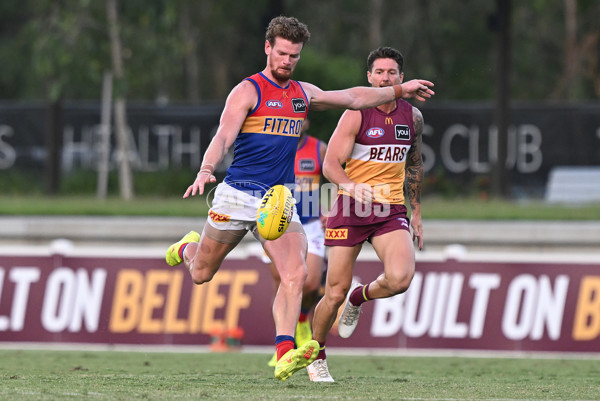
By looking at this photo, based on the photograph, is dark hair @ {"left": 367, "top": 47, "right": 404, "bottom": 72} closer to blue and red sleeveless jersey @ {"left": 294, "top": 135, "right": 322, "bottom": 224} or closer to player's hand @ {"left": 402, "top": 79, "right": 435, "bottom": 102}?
player's hand @ {"left": 402, "top": 79, "right": 435, "bottom": 102}

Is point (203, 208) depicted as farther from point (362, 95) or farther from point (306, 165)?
point (362, 95)

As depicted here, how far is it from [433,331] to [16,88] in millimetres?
28220

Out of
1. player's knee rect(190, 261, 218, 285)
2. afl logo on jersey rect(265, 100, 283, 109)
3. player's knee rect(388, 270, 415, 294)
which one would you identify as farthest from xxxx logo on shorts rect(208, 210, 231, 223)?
player's knee rect(388, 270, 415, 294)

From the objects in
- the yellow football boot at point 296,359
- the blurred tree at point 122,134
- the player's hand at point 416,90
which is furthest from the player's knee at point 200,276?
the blurred tree at point 122,134

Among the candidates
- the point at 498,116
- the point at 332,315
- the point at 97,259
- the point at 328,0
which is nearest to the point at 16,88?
the point at 328,0

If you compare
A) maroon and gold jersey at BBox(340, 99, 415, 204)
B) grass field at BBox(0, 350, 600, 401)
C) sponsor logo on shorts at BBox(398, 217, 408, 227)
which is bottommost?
grass field at BBox(0, 350, 600, 401)

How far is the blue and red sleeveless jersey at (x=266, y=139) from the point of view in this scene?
28.9ft

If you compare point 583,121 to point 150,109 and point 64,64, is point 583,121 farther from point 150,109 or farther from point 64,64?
point 64,64

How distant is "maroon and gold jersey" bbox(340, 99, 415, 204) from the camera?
972cm

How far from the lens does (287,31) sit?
8.79 meters

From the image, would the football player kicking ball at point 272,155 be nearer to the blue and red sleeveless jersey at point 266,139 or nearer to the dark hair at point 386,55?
the blue and red sleeveless jersey at point 266,139

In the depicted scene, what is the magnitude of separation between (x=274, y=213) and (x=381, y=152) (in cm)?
146

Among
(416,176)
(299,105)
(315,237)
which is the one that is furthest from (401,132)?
(315,237)

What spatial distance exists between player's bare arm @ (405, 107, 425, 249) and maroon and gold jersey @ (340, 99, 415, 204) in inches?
7.7
